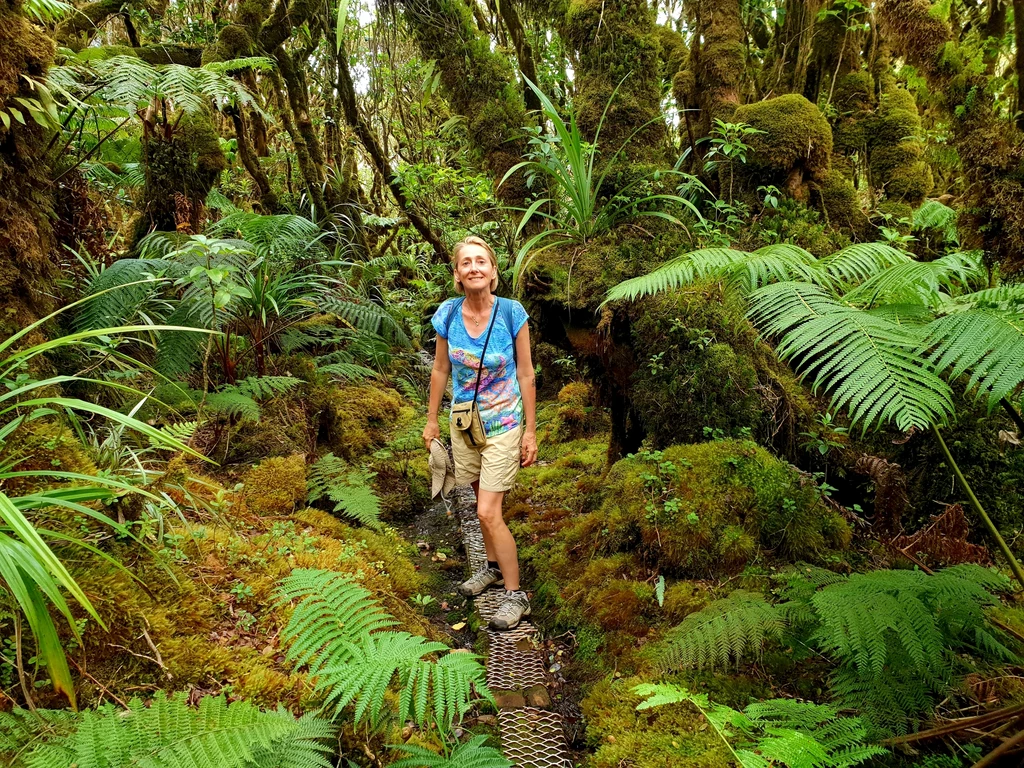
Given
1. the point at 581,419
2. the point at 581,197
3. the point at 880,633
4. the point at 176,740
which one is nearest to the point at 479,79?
the point at 581,197

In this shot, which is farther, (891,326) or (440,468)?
(440,468)

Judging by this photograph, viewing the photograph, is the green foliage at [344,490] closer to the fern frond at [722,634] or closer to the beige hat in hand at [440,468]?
the beige hat in hand at [440,468]

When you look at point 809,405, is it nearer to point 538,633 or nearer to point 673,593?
point 673,593

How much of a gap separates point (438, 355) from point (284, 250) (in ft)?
8.62

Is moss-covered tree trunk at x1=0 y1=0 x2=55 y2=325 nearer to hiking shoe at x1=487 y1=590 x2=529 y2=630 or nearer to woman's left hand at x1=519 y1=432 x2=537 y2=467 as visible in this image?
woman's left hand at x1=519 y1=432 x2=537 y2=467

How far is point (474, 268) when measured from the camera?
2.83 m

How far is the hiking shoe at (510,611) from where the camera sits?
2791mm

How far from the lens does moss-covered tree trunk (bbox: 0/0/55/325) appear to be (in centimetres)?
210

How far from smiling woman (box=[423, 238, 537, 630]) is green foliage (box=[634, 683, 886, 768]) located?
64.1 inches

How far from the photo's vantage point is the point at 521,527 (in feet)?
12.3

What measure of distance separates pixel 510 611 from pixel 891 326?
7.40 feet

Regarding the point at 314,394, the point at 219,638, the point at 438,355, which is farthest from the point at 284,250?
the point at 219,638

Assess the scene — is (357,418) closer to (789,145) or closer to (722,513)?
(722,513)

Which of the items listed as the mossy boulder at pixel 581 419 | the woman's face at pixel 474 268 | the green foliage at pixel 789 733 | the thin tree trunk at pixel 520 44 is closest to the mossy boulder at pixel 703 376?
the woman's face at pixel 474 268
